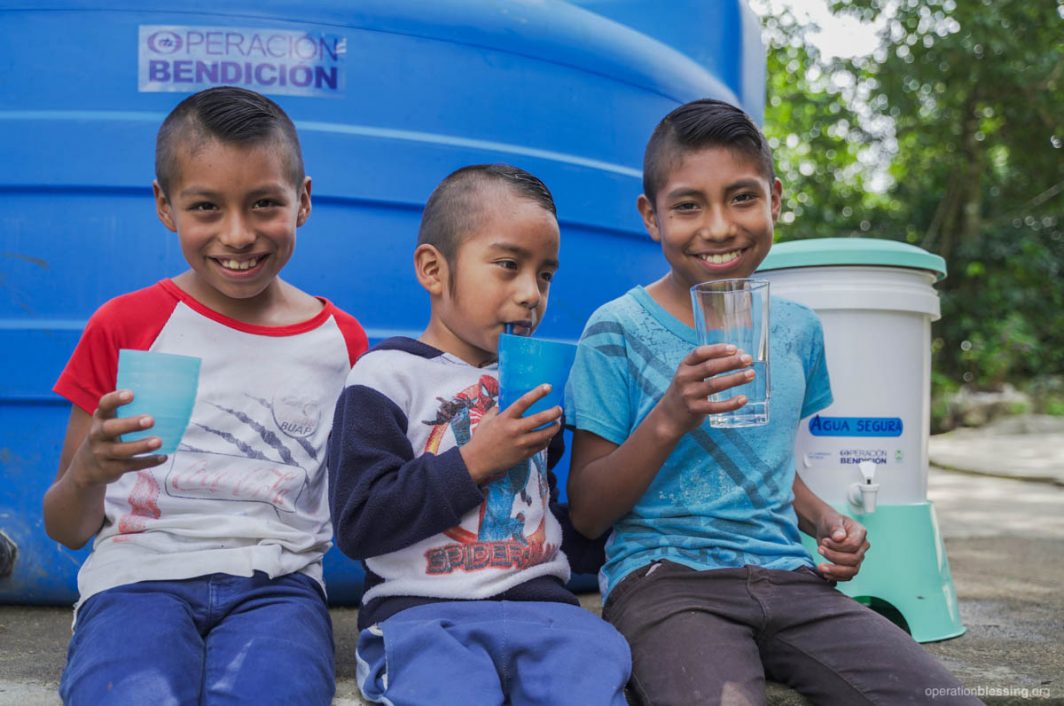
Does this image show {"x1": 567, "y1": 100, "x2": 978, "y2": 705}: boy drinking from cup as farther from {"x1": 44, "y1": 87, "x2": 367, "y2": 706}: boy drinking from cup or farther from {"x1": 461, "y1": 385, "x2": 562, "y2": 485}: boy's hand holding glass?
{"x1": 44, "y1": 87, "x2": 367, "y2": 706}: boy drinking from cup

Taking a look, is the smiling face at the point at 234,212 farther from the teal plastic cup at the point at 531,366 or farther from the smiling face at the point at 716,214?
the smiling face at the point at 716,214

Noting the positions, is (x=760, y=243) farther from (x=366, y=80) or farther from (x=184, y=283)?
(x=184, y=283)

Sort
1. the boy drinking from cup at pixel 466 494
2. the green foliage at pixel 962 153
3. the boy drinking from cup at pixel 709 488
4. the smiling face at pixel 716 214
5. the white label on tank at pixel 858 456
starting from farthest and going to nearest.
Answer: the green foliage at pixel 962 153, the white label on tank at pixel 858 456, the smiling face at pixel 716 214, the boy drinking from cup at pixel 709 488, the boy drinking from cup at pixel 466 494

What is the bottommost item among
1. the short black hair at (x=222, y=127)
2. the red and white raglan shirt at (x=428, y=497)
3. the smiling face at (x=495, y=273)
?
the red and white raglan shirt at (x=428, y=497)

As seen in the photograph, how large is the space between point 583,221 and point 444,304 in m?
0.63

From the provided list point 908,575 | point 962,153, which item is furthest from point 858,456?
point 962,153

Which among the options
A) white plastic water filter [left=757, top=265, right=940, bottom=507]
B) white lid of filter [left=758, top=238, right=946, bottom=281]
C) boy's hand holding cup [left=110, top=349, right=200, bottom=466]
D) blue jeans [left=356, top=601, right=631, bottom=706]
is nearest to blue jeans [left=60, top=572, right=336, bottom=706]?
blue jeans [left=356, top=601, right=631, bottom=706]

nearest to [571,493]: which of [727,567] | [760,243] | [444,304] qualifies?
[727,567]

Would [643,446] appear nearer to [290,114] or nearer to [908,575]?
[908,575]

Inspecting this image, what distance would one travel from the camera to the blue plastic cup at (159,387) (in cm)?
123

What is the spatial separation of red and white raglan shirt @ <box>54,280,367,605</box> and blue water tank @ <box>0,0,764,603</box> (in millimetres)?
291

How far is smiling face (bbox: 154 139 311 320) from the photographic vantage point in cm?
Result: 154

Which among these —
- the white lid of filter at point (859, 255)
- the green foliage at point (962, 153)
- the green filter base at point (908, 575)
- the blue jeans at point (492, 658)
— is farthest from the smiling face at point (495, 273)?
the green foliage at point (962, 153)

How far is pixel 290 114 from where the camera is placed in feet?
6.28
